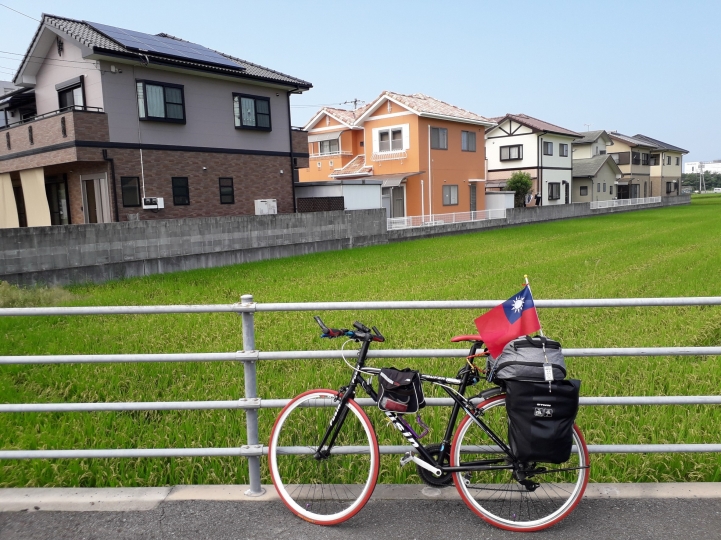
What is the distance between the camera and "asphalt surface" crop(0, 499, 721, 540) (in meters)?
3.04

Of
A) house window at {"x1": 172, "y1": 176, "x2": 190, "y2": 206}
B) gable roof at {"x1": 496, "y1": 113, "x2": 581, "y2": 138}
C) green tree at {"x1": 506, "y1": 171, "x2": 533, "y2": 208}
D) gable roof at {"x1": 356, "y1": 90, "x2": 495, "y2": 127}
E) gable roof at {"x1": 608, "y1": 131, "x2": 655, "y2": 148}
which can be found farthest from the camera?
gable roof at {"x1": 608, "y1": 131, "x2": 655, "y2": 148}

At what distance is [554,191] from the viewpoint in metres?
45.5

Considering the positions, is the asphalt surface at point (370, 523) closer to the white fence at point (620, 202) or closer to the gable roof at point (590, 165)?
the white fence at point (620, 202)

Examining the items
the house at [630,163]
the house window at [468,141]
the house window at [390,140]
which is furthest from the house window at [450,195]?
the house at [630,163]

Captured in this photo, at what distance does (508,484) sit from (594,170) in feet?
165

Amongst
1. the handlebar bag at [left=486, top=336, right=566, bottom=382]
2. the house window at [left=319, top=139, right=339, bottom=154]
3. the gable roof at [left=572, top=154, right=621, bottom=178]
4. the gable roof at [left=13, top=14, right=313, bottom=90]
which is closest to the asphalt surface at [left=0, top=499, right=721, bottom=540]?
the handlebar bag at [left=486, top=336, right=566, bottom=382]

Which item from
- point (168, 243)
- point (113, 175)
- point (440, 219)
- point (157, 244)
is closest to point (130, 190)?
point (113, 175)

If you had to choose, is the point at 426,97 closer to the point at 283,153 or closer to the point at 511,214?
the point at 511,214

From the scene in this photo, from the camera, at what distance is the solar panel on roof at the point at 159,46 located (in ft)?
63.6

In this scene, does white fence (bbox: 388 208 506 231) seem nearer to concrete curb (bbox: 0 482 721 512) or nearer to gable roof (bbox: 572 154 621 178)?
gable roof (bbox: 572 154 621 178)

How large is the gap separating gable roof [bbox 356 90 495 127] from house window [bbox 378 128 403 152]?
149cm

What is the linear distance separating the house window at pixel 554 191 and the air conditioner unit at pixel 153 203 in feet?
110

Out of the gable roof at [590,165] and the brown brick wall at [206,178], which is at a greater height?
the gable roof at [590,165]

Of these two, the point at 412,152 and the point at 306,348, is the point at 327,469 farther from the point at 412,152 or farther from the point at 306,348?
the point at 412,152
